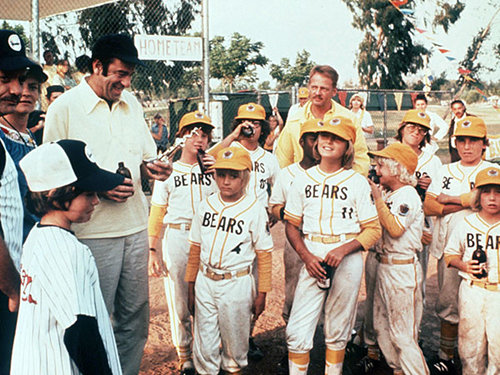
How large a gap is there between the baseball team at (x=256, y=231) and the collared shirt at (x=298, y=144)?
2 centimetres

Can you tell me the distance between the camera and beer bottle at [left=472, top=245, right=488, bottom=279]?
3311mm

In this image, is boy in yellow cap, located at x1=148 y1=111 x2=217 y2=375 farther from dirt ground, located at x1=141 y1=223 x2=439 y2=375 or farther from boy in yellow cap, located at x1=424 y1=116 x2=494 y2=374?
boy in yellow cap, located at x1=424 y1=116 x2=494 y2=374

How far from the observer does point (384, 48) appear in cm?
3212

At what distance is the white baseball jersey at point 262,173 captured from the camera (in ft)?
14.5

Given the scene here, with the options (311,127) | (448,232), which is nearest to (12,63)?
(311,127)

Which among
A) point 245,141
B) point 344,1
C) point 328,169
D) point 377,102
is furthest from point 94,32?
point 344,1

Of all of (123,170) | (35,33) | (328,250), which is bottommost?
(328,250)

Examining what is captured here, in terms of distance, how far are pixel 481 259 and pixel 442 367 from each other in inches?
41.2

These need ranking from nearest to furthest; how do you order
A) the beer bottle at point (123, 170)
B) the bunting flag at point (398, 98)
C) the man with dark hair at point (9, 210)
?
the man with dark hair at point (9, 210), the beer bottle at point (123, 170), the bunting flag at point (398, 98)

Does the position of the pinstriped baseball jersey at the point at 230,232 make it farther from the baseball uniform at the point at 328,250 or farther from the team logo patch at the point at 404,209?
the team logo patch at the point at 404,209

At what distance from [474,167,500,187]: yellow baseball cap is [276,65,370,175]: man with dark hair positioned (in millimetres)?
909

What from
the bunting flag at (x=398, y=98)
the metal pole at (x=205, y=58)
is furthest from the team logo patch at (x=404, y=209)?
the bunting flag at (x=398, y=98)

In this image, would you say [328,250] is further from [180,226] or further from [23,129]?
[23,129]

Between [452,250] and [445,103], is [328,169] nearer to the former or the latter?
[452,250]
